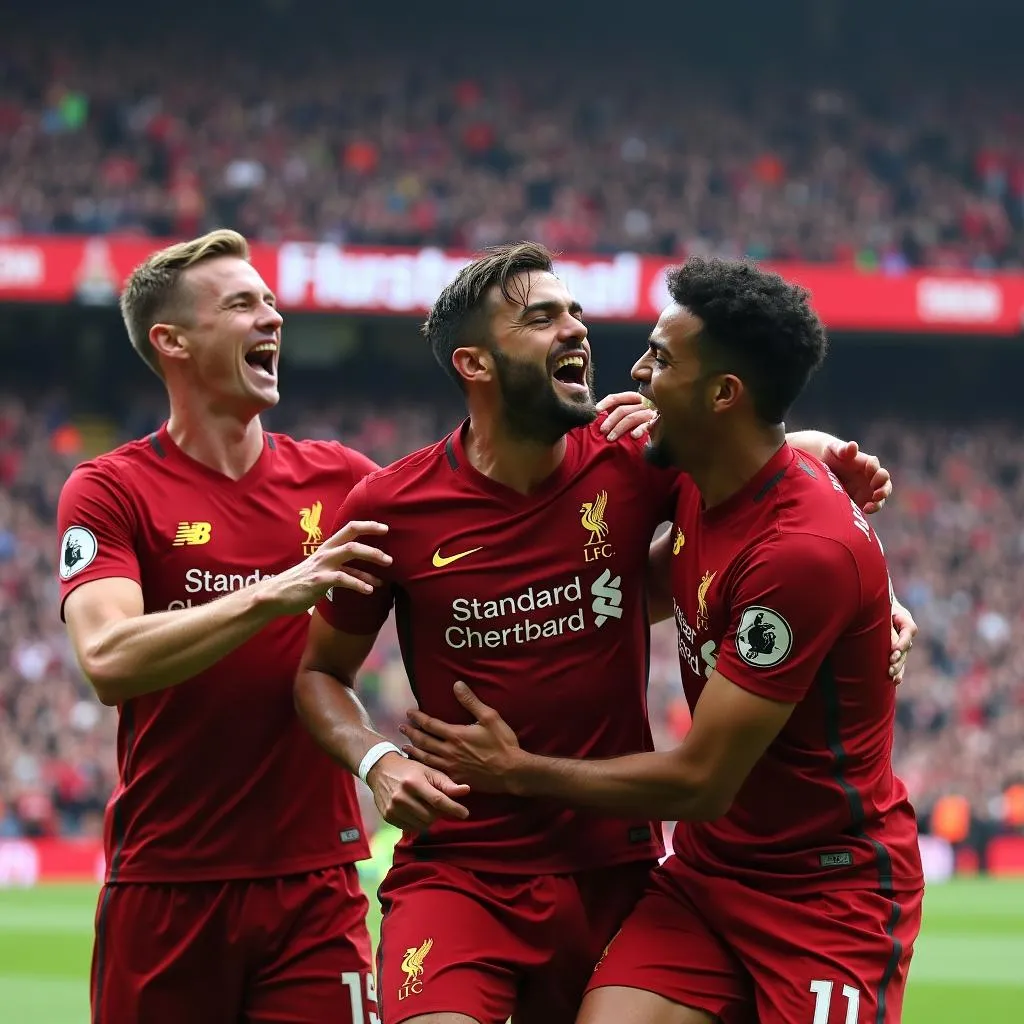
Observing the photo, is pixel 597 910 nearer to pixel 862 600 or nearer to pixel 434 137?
pixel 862 600

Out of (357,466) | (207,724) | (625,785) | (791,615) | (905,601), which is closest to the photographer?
(791,615)

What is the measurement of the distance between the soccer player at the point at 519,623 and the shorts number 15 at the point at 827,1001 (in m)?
0.63

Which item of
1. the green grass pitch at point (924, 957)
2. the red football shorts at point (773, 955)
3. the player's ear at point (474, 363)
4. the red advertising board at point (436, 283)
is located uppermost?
→ the red advertising board at point (436, 283)

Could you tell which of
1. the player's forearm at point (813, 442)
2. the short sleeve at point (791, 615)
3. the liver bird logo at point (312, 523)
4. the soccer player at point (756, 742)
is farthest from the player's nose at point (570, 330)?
the liver bird logo at point (312, 523)

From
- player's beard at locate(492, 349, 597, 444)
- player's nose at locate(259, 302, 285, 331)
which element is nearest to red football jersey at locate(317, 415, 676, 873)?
player's beard at locate(492, 349, 597, 444)

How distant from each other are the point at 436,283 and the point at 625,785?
20998 mm

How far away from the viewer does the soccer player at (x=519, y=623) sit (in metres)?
4.62

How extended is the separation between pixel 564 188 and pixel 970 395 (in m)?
7.84

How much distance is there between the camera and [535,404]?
4.75 m

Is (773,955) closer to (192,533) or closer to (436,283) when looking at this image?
(192,533)

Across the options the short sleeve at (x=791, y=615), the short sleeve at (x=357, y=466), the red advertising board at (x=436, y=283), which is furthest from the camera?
the red advertising board at (x=436, y=283)

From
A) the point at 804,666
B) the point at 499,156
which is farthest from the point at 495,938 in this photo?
the point at 499,156

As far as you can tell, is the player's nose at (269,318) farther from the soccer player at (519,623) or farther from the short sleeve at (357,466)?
the soccer player at (519,623)

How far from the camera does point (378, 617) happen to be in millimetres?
4828
